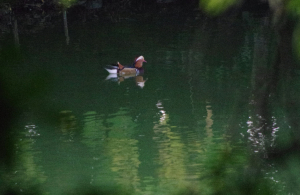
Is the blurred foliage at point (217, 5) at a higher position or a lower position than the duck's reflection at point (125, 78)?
higher

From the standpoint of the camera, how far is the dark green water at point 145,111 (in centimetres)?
82

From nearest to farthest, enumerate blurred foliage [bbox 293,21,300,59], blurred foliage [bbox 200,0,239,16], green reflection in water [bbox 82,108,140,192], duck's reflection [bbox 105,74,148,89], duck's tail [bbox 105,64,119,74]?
blurred foliage [bbox 293,21,300,59], blurred foliage [bbox 200,0,239,16], green reflection in water [bbox 82,108,140,192], duck's reflection [bbox 105,74,148,89], duck's tail [bbox 105,64,119,74]

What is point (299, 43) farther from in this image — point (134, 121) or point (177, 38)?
point (177, 38)

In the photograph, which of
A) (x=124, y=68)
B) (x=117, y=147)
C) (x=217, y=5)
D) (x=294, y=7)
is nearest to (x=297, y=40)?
(x=294, y=7)

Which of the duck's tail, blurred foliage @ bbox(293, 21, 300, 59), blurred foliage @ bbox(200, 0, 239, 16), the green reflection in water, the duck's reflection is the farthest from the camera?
the duck's tail

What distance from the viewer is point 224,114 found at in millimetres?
8336

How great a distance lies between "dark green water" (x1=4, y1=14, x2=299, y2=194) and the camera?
817 mm

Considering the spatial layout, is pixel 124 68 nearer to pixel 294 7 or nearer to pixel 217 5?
pixel 217 5

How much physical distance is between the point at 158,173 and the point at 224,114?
270cm

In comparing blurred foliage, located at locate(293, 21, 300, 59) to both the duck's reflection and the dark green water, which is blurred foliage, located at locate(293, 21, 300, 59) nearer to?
the dark green water

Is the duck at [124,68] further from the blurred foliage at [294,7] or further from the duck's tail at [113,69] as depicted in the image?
the blurred foliage at [294,7]

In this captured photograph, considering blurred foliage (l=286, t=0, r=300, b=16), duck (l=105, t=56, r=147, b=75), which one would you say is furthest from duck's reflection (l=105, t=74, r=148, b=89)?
blurred foliage (l=286, t=0, r=300, b=16)

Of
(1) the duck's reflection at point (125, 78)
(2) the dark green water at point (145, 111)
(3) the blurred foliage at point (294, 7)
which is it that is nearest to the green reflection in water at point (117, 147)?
(2) the dark green water at point (145, 111)

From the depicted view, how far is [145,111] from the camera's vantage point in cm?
881
